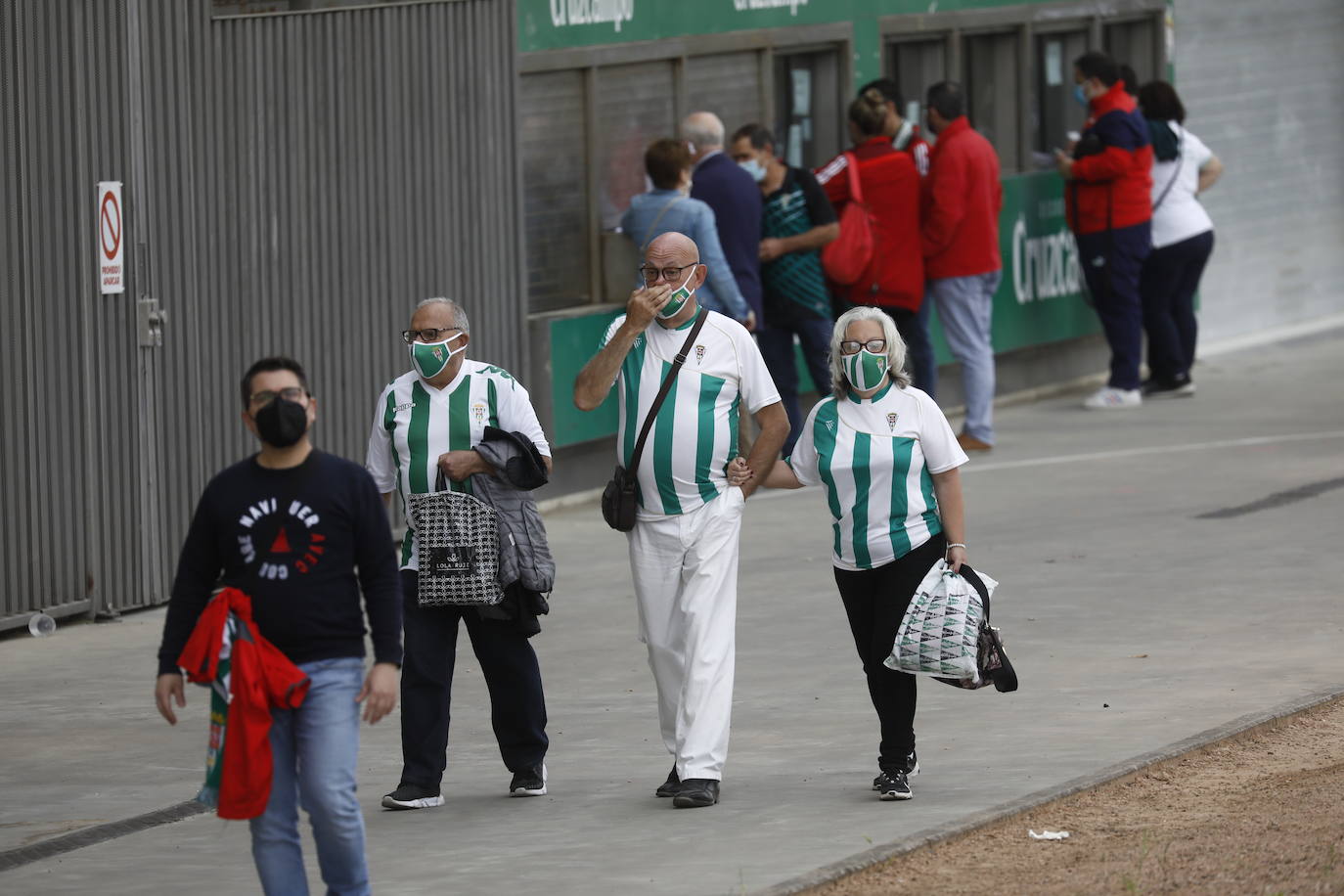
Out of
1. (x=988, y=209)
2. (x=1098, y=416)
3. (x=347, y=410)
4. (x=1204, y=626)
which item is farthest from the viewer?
(x=1098, y=416)

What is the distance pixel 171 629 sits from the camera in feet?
19.8

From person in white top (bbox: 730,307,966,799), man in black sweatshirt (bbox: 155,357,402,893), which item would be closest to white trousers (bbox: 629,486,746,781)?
person in white top (bbox: 730,307,966,799)

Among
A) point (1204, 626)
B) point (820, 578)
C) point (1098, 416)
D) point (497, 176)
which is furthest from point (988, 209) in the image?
point (1204, 626)

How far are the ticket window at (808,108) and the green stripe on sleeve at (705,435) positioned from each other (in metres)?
8.80

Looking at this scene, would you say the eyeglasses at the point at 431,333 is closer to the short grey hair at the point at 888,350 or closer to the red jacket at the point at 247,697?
the short grey hair at the point at 888,350

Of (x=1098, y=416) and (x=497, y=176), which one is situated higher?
(x=497, y=176)

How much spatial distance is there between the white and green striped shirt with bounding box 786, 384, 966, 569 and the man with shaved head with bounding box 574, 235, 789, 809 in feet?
0.71

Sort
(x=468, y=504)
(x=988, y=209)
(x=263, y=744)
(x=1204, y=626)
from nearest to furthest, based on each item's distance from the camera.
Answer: (x=263, y=744) < (x=468, y=504) < (x=1204, y=626) < (x=988, y=209)

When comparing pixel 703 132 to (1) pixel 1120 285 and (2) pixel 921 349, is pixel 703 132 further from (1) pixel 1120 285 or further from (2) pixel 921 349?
(1) pixel 1120 285

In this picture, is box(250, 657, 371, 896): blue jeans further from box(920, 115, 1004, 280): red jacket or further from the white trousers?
box(920, 115, 1004, 280): red jacket

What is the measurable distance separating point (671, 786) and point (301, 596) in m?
2.12

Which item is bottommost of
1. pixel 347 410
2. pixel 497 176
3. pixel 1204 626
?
Answer: pixel 1204 626

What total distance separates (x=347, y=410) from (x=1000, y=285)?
7121mm

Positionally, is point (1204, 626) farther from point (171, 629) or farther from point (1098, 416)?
point (1098, 416)
